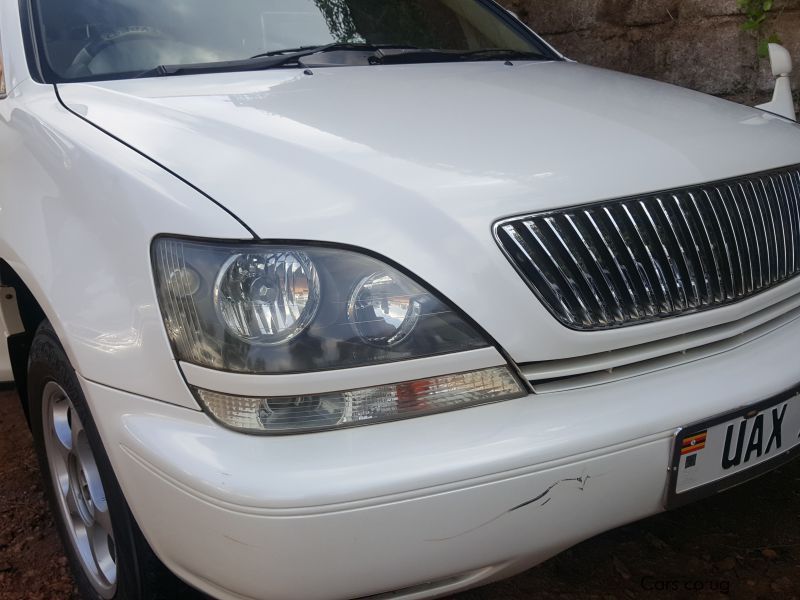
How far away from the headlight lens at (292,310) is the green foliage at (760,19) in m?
3.29

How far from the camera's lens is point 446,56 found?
2555 millimetres

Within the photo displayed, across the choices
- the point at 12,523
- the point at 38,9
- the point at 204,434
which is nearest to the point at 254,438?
the point at 204,434

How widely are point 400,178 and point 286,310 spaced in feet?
1.09

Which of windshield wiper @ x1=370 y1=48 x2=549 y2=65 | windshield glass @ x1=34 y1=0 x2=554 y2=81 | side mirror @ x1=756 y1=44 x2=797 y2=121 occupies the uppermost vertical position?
windshield glass @ x1=34 y1=0 x2=554 y2=81

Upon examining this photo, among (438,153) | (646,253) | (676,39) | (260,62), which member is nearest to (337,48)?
(260,62)

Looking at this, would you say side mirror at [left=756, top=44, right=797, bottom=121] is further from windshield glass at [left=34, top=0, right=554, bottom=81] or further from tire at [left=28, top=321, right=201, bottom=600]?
tire at [left=28, top=321, right=201, bottom=600]

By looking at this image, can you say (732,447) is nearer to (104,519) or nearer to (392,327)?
(392,327)

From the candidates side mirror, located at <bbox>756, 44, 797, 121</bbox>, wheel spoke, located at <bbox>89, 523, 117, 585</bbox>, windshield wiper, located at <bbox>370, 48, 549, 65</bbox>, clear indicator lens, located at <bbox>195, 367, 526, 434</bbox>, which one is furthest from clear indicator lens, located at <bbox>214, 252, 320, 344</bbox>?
side mirror, located at <bbox>756, 44, 797, 121</bbox>

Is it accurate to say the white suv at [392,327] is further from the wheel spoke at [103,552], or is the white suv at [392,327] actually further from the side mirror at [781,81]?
the side mirror at [781,81]

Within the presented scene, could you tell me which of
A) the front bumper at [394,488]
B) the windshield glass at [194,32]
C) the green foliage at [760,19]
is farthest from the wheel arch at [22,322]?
the green foliage at [760,19]

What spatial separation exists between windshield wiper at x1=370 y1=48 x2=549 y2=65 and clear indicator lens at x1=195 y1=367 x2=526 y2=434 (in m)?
1.33

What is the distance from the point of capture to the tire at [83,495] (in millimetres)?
1586

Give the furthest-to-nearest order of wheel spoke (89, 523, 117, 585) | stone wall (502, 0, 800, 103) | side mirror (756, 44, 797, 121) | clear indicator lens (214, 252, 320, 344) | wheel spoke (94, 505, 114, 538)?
stone wall (502, 0, 800, 103) → side mirror (756, 44, 797, 121) → wheel spoke (89, 523, 117, 585) → wheel spoke (94, 505, 114, 538) → clear indicator lens (214, 252, 320, 344)

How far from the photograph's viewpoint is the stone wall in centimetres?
412
